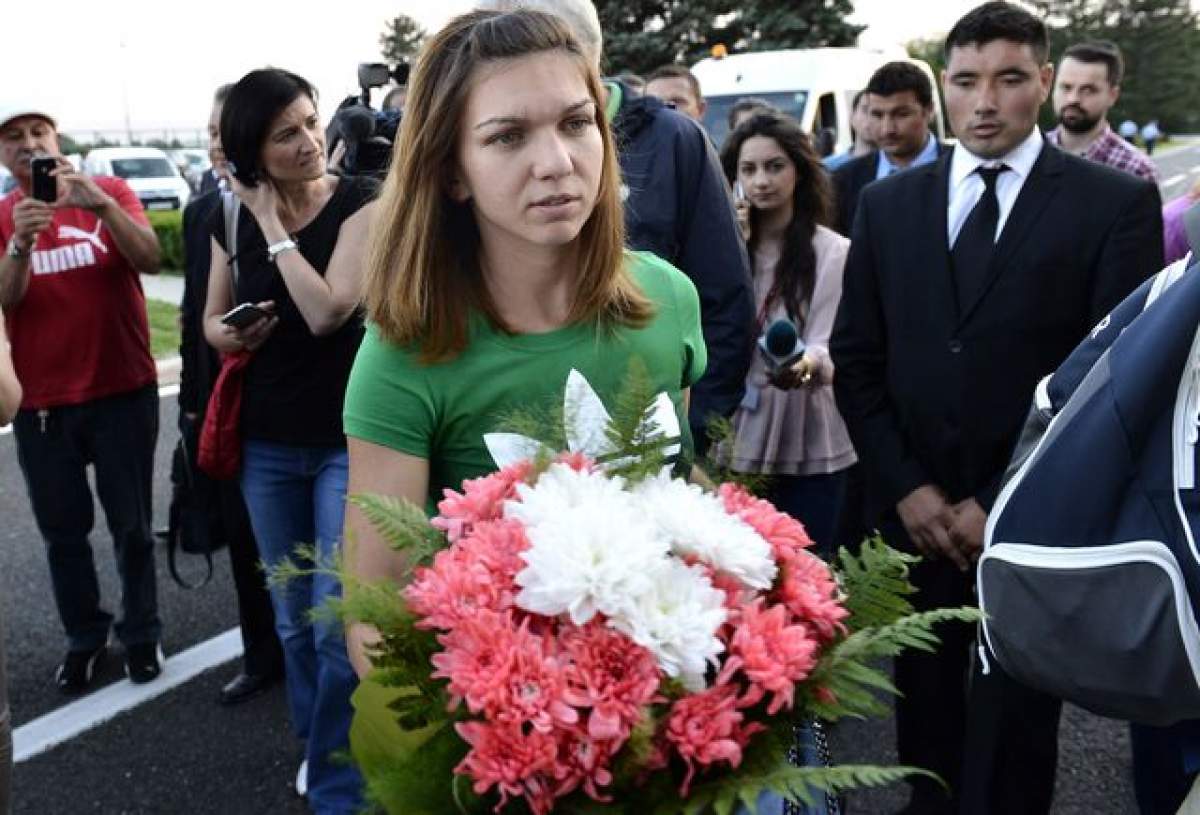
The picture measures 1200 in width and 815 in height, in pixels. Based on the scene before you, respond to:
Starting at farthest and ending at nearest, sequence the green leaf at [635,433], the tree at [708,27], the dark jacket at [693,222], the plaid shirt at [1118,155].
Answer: the tree at [708,27]
the plaid shirt at [1118,155]
the dark jacket at [693,222]
the green leaf at [635,433]

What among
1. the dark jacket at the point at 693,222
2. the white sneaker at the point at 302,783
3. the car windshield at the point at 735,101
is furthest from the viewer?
the car windshield at the point at 735,101

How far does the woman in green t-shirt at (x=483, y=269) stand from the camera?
5.27 feet

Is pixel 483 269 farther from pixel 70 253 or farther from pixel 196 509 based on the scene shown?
pixel 70 253

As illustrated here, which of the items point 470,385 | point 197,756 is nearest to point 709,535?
point 470,385

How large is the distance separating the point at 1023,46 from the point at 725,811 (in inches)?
98.4

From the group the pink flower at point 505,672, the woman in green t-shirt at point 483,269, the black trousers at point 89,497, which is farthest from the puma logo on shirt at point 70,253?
the pink flower at point 505,672

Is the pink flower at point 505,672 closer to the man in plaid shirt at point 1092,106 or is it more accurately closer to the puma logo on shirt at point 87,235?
the puma logo on shirt at point 87,235

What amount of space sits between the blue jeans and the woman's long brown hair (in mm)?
1322

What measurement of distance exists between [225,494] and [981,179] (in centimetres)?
266

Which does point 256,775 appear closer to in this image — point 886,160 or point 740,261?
point 740,261

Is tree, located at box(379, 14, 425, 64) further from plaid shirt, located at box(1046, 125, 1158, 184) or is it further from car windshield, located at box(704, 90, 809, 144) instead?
plaid shirt, located at box(1046, 125, 1158, 184)

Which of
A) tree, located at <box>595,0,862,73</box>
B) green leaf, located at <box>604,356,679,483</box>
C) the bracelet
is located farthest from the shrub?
green leaf, located at <box>604,356,679,483</box>

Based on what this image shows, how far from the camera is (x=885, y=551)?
121 cm

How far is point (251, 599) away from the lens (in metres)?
3.93
